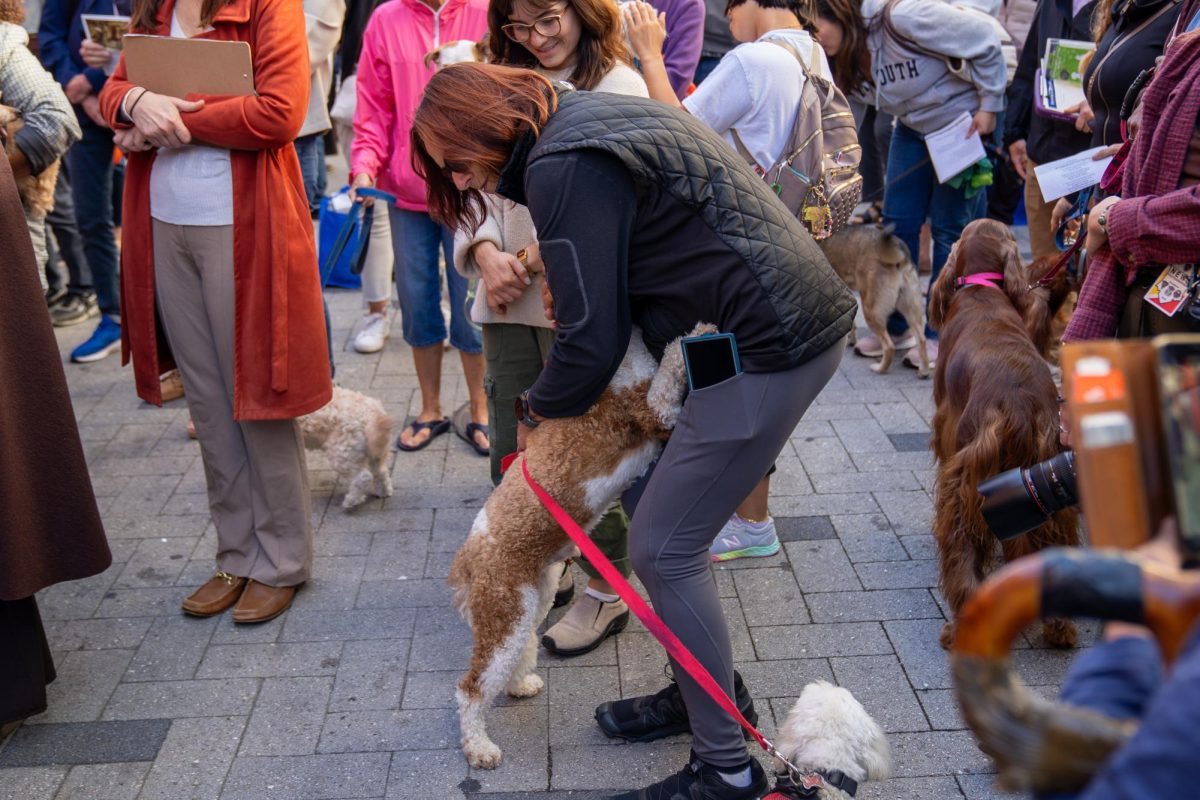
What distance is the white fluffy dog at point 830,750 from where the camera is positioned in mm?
→ 2354

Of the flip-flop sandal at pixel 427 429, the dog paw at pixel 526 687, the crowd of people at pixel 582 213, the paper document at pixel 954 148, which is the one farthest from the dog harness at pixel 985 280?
the flip-flop sandal at pixel 427 429

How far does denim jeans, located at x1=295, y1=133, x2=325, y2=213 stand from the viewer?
19.9 feet

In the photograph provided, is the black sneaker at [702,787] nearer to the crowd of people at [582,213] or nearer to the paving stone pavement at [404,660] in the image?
the crowd of people at [582,213]

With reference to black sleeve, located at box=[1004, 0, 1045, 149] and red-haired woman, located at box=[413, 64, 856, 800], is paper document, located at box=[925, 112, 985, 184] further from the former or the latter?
red-haired woman, located at box=[413, 64, 856, 800]

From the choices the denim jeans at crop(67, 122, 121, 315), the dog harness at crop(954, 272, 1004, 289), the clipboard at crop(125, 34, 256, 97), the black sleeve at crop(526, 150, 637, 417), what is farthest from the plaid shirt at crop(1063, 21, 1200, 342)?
the denim jeans at crop(67, 122, 121, 315)

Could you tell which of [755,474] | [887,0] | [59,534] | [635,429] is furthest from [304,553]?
[887,0]

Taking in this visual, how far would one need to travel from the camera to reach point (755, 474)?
7.87ft

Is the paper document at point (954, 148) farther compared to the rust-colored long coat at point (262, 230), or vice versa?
the paper document at point (954, 148)

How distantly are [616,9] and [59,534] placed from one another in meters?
2.21

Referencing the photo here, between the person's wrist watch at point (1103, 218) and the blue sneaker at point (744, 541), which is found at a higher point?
the person's wrist watch at point (1103, 218)

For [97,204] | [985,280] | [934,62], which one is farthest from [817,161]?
[97,204]

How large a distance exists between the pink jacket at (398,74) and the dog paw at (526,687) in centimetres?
220

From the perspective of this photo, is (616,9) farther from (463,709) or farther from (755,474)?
(463,709)

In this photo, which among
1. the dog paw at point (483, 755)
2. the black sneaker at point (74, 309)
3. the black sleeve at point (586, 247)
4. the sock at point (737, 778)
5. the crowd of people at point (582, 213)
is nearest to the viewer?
the black sleeve at point (586, 247)
